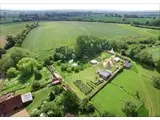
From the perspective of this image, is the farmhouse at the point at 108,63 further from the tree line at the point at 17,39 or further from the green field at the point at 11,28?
the green field at the point at 11,28

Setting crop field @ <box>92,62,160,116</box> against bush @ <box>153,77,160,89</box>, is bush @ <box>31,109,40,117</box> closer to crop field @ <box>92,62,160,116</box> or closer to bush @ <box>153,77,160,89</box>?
crop field @ <box>92,62,160,116</box>

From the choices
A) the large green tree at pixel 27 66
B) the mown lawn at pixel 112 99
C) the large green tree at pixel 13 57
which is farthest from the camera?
the large green tree at pixel 13 57

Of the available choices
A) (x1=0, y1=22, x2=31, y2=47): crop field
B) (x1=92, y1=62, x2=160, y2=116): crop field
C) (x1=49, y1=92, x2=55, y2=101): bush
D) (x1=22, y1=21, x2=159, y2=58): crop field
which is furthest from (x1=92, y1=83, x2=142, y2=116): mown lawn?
(x1=0, y1=22, x2=31, y2=47): crop field

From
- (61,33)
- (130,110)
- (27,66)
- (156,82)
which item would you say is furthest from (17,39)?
(156,82)

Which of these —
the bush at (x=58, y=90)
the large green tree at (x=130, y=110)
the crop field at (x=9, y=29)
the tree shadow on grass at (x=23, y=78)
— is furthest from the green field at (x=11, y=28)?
the large green tree at (x=130, y=110)

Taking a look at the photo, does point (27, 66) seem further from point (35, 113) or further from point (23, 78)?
point (35, 113)

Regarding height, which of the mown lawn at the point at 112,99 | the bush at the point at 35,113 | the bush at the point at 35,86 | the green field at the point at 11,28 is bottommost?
the mown lawn at the point at 112,99
